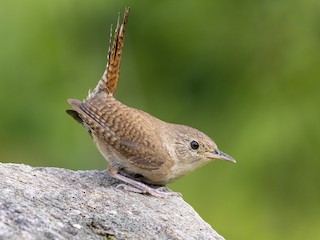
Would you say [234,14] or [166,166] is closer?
[166,166]

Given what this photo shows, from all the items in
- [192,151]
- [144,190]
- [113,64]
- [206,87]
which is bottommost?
[144,190]

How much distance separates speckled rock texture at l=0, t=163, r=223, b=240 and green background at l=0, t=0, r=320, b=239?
94.7 inches

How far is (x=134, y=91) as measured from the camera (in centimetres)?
668

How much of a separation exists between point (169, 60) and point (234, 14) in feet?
2.24

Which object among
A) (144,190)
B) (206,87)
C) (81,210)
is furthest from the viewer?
(206,87)

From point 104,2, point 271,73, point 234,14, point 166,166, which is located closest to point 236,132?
point 271,73

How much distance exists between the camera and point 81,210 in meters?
3.41

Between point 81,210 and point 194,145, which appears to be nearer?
point 81,210

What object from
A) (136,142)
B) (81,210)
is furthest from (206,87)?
(81,210)

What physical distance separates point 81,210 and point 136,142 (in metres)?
0.79

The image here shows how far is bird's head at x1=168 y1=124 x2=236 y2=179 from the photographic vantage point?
4230 mm

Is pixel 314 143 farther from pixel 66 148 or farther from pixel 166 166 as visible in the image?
pixel 166 166

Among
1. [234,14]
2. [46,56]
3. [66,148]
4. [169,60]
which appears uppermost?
[234,14]

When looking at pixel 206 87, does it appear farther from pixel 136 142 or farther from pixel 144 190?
pixel 144 190
